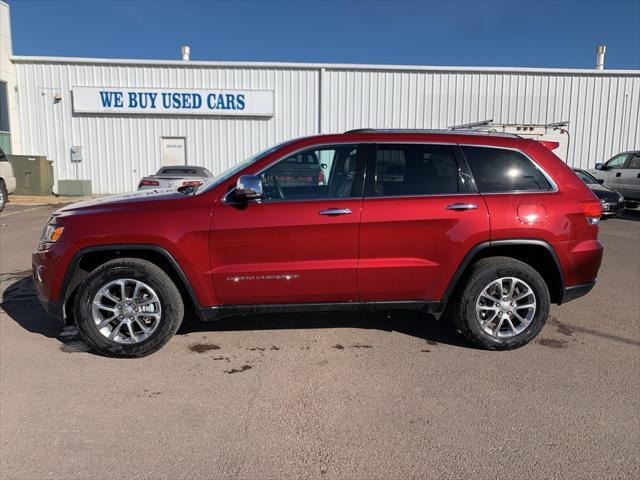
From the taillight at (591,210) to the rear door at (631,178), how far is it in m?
11.7

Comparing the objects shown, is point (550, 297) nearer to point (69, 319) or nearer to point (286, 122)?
point (69, 319)

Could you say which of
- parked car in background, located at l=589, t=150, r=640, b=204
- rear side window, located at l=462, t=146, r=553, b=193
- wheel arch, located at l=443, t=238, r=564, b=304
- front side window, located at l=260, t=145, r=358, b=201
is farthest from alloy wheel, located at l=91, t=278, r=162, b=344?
parked car in background, located at l=589, t=150, r=640, b=204

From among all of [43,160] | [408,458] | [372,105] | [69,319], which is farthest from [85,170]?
[408,458]

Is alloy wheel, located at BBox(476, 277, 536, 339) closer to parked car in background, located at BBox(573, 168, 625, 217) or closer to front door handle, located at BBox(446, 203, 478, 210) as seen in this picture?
front door handle, located at BBox(446, 203, 478, 210)

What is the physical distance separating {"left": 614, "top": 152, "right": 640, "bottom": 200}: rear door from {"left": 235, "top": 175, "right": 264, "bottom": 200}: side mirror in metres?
13.8

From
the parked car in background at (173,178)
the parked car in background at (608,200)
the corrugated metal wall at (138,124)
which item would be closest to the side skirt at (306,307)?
the parked car in background at (173,178)

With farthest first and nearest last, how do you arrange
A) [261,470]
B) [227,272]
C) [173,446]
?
1. [227,272]
2. [173,446]
3. [261,470]

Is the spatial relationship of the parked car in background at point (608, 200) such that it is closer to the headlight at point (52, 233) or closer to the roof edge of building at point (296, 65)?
the roof edge of building at point (296, 65)

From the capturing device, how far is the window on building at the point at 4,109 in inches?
727

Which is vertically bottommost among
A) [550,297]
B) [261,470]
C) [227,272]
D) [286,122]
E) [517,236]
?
[261,470]

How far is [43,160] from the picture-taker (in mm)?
18531

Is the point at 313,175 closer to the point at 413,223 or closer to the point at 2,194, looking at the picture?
the point at 413,223

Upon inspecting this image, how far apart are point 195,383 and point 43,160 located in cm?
1818

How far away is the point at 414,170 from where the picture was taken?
4035mm
